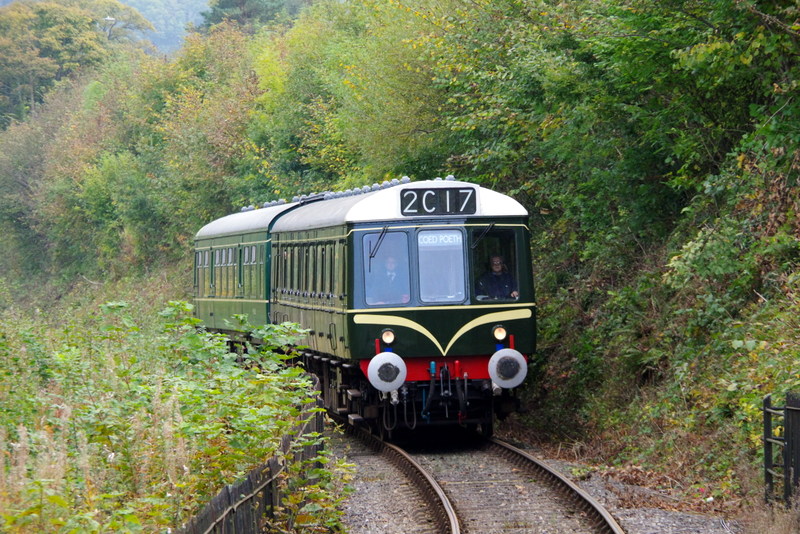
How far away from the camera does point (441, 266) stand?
13.6 meters

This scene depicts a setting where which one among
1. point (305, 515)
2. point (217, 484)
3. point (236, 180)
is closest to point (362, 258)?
point (305, 515)

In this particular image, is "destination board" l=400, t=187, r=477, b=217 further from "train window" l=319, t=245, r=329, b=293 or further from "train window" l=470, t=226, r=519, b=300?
"train window" l=319, t=245, r=329, b=293

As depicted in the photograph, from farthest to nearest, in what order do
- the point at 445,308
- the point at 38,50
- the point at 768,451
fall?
the point at 38,50, the point at 445,308, the point at 768,451

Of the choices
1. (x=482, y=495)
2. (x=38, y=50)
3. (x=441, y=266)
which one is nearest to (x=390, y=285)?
(x=441, y=266)

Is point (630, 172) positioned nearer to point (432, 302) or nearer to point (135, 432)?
point (432, 302)

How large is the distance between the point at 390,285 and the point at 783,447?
5.58m

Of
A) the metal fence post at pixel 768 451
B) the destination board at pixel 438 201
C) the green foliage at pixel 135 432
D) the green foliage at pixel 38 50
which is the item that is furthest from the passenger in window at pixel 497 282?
the green foliage at pixel 38 50

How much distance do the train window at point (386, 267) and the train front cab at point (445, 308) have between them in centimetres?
1

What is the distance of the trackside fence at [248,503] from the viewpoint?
221 inches

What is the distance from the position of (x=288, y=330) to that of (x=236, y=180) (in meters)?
28.8

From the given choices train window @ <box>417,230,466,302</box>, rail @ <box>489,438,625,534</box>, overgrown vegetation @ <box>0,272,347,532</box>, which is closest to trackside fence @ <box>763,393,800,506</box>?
rail @ <box>489,438,625,534</box>

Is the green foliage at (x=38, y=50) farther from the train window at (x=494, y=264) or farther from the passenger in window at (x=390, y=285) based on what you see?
the train window at (x=494, y=264)

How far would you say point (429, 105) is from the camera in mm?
22531

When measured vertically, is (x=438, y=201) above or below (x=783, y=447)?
above
